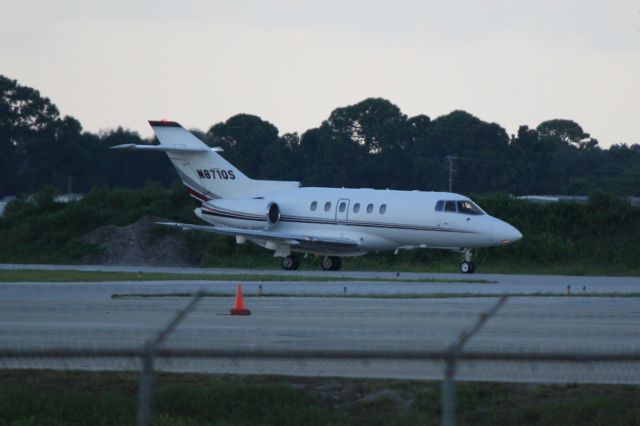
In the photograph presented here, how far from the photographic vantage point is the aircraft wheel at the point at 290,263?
3600 cm

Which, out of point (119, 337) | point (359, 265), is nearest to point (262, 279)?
point (359, 265)

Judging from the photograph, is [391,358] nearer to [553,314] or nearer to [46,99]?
[553,314]

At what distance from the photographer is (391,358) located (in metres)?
8.86

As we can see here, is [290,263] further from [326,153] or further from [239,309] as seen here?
[326,153]

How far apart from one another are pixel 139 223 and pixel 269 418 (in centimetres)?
3243

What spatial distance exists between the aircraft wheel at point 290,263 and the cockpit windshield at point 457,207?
5.29 m

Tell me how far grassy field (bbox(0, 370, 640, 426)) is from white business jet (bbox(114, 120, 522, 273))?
2127cm

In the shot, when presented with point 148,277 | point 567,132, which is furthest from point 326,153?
point 148,277

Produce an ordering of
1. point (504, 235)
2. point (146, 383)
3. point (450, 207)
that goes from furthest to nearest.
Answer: point (450, 207)
point (504, 235)
point (146, 383)

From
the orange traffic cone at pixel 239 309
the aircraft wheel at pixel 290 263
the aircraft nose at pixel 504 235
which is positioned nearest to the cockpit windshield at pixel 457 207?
the aircraft nose at pixel 504 235

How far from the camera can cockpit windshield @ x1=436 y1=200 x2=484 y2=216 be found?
108 feet

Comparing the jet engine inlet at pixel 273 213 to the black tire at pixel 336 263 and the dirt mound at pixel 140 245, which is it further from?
the dirt mound at pixel 140 245

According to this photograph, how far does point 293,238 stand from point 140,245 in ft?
Result: 28.0

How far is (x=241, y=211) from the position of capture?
3659 centimetres
